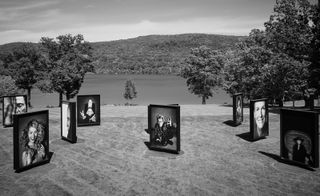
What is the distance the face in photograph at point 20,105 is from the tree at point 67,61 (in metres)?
19.7

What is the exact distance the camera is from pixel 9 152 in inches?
491

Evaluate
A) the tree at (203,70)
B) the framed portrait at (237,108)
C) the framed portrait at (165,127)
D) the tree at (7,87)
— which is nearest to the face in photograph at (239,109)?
the framed portrait at (237,108)

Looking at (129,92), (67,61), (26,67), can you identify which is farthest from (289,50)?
(129,92)

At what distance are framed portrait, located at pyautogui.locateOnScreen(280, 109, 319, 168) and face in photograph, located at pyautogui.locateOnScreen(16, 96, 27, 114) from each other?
50.3 feet

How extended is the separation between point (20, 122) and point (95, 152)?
3559 mm

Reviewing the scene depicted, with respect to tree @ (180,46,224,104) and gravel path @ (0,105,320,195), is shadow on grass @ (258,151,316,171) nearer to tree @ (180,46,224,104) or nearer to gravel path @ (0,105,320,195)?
gravel path @ (0,105,320,195)

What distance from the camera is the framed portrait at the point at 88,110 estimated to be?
17.5 meters

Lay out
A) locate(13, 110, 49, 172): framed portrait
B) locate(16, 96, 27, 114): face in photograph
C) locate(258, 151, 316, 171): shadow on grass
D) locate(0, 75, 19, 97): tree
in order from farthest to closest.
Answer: locate(0, 75, 19, 97): tree
locate(16, 96, 27, 114): face in photograph
locate(258, 151, 316, 171): shadow on grass
locate(13, 110, 49, 172): framed portrait

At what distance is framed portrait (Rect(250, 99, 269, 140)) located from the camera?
46.2 feet

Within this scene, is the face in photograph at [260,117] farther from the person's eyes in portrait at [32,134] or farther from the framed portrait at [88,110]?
the person's eyes in portrait at [32,134]

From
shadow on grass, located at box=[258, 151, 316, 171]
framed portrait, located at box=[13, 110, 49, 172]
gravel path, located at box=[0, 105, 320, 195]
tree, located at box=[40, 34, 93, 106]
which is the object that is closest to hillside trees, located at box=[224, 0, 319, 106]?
gravel path, located at box=[0, 105, 320, 195]

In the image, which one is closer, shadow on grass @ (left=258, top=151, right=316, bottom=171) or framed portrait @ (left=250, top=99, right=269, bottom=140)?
shadow on grass @ (left=258, top=151, right=316, bottom=171)

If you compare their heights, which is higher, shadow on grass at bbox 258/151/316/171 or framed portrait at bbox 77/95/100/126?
framed portrait at bbox 77/95/100/126

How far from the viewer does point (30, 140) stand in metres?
10.5
